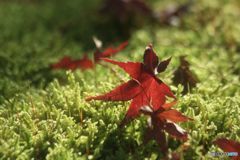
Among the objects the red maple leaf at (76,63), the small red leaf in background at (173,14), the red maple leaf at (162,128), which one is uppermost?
the small red leaf in background at (173,14)

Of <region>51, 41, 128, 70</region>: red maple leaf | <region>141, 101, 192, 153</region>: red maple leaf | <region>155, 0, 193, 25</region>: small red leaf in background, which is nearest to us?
<region>141, 101, 192, 153</region>: red maple leaf

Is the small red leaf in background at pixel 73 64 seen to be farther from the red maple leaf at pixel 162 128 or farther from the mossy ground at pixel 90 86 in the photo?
the red maple leaf at pixel 162 128

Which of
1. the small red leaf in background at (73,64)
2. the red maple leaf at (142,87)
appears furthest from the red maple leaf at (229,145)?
the small red leaf in background at (73,64)

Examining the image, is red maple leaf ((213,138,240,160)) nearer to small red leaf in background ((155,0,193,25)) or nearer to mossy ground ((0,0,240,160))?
mossy ground ((0,0,240,160))

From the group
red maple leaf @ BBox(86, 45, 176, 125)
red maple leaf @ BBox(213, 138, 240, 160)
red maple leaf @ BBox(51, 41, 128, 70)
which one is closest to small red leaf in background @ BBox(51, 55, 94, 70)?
red maple leaf @ BBox(51, 41, 128, 70)

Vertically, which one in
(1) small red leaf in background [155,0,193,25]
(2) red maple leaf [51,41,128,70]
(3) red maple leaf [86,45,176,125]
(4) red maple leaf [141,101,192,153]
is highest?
(1) small red leaf in background [155,0,193,25]

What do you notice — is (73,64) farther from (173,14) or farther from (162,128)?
(173,14)

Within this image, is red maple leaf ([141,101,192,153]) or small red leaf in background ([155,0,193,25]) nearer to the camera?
red maple leaf ([141,101,192,153])
